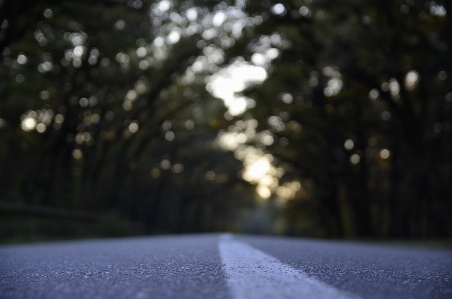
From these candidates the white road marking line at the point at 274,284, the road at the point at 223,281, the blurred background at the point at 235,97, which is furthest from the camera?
the blurred background at the point at 235,97

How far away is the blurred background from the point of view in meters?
14.7

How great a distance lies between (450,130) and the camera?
20109 millimetres

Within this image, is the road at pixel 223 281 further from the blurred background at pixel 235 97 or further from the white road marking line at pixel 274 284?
the blurred background at pixel 235 97

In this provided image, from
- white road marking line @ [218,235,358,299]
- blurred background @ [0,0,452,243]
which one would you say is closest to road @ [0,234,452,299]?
white road marking line @ [218,235,358,299]

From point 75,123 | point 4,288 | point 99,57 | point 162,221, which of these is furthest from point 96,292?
point 162,221

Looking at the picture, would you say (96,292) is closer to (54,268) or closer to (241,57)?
(54,268)

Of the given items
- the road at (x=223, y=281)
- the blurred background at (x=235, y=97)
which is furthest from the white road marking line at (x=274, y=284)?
the blurred background at (x=235, y=97)

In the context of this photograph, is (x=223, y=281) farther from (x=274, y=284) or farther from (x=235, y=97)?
(x=235, y=97)

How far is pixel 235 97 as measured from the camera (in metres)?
24.4

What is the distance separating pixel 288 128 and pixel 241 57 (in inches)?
278

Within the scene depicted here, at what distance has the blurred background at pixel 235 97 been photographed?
48.2 feet

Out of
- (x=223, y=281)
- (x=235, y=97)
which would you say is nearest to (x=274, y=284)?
(x=223, y=281)

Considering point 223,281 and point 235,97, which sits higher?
point 235,97

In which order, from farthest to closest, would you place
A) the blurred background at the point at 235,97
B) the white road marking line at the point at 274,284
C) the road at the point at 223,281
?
1. the blurred background at the point at 235,97
2. the road at the point at 223,281
3. the white road marking line at the point at 274,284
